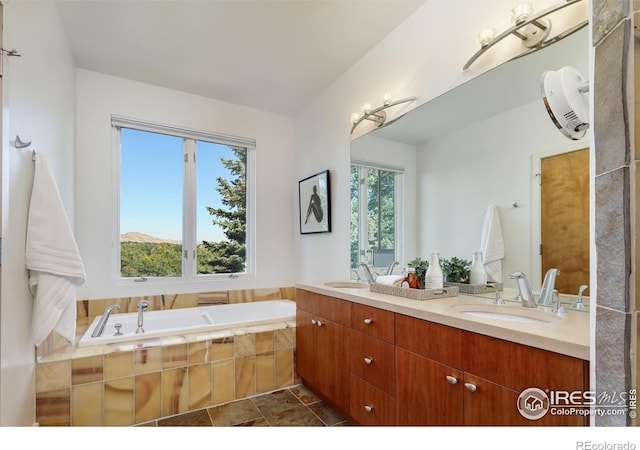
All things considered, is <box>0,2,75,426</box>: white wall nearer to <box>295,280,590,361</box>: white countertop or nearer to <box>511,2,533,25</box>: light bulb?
<box>295,280,590,361</box>: white countertop

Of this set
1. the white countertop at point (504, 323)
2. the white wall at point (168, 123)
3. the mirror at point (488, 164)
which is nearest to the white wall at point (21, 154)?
the white wall at point (168, 123)

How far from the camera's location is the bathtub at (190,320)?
6.87ft

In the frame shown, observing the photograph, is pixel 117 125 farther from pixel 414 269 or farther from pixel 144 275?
pixel 414 269

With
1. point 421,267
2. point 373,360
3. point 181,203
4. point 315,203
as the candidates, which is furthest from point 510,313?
point 181,203

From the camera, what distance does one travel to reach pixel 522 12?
4.58 feet

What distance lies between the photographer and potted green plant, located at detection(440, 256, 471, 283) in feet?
5.88

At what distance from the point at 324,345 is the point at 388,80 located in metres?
1.90

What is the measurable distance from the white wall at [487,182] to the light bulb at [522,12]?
0.37m

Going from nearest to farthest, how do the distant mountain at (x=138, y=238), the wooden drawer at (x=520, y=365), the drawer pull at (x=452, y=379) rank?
the wooden drawer at (x=520, y=365)
the drawer pull at (x=452, y=379)
the distant mountain at (x=138, y=238)

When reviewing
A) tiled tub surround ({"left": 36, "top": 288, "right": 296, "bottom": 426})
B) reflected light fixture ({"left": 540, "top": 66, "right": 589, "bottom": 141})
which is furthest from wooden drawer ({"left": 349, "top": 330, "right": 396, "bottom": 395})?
reflected light fixture ({"left": 540, "top": 66, "right": 589, "bottom": 141})

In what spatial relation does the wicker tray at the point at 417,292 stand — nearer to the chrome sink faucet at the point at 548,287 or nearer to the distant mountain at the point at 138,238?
the chrome sink faucet at the point at 548,287

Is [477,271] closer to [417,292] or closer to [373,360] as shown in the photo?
[417,292]

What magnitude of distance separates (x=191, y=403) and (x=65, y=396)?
0.69 m

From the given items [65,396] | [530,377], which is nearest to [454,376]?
[530,377]
